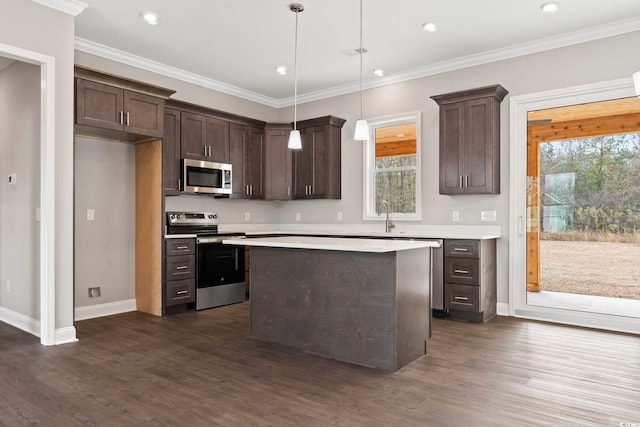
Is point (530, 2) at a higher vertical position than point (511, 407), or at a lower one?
higher

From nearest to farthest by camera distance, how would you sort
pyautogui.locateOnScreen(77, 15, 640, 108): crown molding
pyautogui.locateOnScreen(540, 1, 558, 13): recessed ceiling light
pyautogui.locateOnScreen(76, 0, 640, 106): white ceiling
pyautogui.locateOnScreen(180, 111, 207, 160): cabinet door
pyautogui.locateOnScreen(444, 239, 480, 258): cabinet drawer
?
1. pyautogui.locateOnScreen(540, 1, 558, 13): recessed ceiling light
2. pyautogui.locateOnScreen(76, 0, 640, 106): white ceiling
3. pyautogui.locateOnScreen(77, 15, 640, 108): crown molding
4. pyautogui.locateOnScreen(444, 239, 480, 258): cabinet drawer
5. pyautogui.locateOnScreen(180, 111, 207, 160): cabinet door

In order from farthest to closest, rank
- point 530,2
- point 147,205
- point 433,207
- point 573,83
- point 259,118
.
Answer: point 259,118, point 433,207, point 147,205, point 573,83, point 530,2

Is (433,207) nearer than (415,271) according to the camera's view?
No

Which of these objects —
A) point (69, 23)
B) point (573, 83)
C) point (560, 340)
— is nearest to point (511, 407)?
point (560, 340)

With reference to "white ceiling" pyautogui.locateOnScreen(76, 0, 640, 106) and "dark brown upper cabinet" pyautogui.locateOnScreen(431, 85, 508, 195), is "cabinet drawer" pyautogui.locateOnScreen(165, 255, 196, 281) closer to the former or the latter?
"white ceiling" pyautogui.locateOnScreen(76, 0, 640, 106)

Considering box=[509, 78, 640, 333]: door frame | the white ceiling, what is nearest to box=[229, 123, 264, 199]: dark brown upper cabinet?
the white ceiling

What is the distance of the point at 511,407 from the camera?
2.43m

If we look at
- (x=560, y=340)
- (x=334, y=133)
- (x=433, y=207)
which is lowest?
(x=560, y=340)

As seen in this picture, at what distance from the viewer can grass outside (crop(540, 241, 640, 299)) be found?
4.14 meters

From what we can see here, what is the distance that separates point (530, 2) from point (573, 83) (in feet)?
3.72

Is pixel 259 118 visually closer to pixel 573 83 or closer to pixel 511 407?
pixel 573 83

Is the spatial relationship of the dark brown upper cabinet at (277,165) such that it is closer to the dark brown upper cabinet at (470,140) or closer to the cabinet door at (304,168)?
the cabinet door at (304,168)

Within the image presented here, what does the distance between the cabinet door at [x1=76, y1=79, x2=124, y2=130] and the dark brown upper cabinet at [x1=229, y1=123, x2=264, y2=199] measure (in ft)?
5.44

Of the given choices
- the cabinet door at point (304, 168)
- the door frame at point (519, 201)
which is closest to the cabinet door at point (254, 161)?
the cabinet door at point (304, 168)
